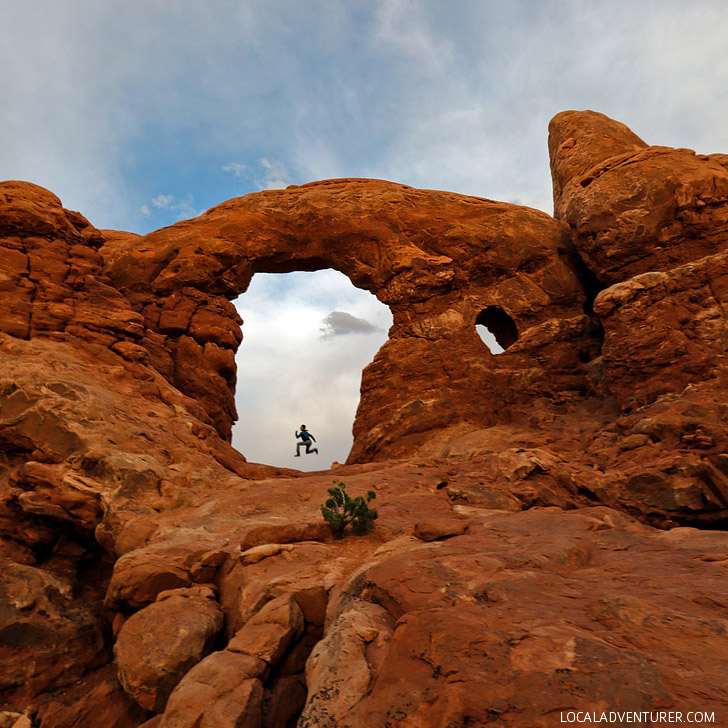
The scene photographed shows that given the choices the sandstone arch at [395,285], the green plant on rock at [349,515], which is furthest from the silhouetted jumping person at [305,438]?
the green plant on rock at [349,515]

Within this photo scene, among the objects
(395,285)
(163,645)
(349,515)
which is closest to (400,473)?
(349,515)

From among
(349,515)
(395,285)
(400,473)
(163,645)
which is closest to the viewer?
(163,645)

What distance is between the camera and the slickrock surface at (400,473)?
4.70 metres

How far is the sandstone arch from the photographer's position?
2016 centimetres

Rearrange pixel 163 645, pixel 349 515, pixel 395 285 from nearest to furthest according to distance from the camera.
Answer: pixel 163 645
pixel 349 515
pixel 395 285

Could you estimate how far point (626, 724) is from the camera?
135 inches

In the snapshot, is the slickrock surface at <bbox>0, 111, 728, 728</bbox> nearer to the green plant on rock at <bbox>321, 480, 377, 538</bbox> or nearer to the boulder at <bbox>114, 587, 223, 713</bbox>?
the boulder at <bbox>114, 587, 223, 713</bbox>

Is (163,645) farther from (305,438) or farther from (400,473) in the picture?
(305,438)

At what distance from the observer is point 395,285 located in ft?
73.8

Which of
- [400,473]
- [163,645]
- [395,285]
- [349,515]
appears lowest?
[163,645]

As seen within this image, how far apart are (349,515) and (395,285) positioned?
14.1 m

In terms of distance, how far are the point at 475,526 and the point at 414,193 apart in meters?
18.9

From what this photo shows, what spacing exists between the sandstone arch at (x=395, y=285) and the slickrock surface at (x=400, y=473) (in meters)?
0.12

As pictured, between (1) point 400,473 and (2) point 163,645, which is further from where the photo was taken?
(1) point 400,473
